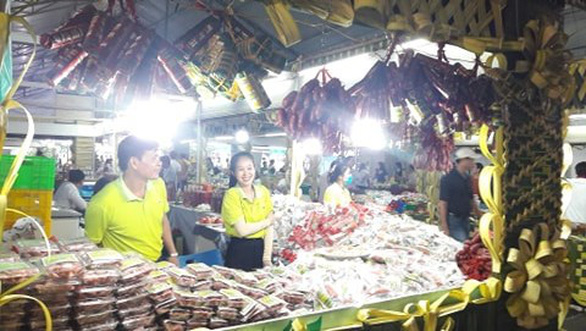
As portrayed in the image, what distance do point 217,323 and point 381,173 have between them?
12903 millimetres

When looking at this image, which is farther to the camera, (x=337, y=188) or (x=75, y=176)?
(x=75, y=176)

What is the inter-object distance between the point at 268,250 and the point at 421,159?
7.85ft

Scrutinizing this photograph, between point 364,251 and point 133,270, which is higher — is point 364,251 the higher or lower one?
the lower one

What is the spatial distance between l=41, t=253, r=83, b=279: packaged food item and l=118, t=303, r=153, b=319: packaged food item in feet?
0.61

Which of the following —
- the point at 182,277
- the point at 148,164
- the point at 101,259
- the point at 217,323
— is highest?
the point at 148,164

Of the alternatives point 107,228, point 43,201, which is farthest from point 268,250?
point 43,201

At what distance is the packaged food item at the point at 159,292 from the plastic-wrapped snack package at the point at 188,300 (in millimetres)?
33

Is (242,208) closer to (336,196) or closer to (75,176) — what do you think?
(336,196)

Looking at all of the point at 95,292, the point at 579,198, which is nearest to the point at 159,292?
the point at 95,292

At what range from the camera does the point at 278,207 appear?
5930 mm

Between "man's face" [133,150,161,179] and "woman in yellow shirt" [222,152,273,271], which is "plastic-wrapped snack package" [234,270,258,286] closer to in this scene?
"man's face" [133,150,161,179]

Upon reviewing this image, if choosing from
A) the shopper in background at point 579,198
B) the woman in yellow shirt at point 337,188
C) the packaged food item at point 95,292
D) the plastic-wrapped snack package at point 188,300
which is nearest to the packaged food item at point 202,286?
the plastic-wrapped snack package at point 188,300

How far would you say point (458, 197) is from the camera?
5973 mm

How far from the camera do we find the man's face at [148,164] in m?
3.32
